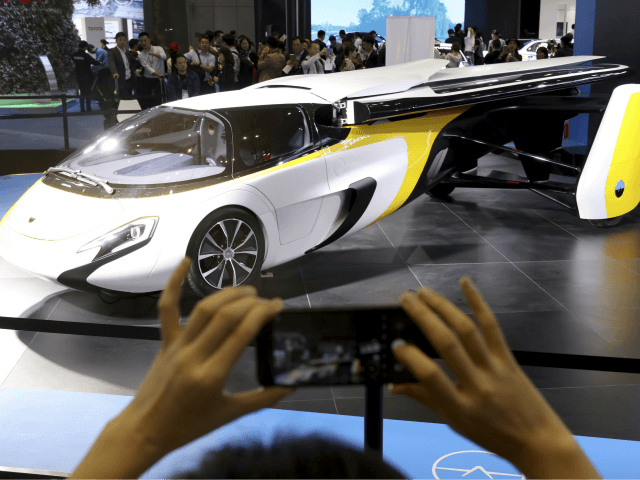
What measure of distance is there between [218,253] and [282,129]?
0.95 meters

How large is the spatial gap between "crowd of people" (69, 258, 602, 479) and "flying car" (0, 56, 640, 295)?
346cm

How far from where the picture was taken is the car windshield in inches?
174

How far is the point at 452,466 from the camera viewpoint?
2781 millimetres

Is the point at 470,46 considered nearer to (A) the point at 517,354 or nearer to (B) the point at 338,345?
(A) the point at 517,354

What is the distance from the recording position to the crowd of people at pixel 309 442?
67 centimetres

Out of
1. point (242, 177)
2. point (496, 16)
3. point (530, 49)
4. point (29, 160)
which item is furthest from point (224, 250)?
point (496, 16)

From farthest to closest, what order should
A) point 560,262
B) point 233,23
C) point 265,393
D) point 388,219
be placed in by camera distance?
point 233,23 < point 388,219 < point 560,262 < point 265,393

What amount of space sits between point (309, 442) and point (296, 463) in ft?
0.10

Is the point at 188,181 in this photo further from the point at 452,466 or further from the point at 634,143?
the point at 634,143

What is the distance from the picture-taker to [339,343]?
0.90m

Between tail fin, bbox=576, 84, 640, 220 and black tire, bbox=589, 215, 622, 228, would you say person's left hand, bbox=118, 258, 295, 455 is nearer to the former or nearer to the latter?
tail fin, bbox=576, 84, 640, 220

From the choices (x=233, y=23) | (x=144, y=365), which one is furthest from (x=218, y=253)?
(x=233, y=23)

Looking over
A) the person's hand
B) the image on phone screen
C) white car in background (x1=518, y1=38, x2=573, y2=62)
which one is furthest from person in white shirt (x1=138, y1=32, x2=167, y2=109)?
white car in background (x1=518, y1=38, x2=573, y2=62)

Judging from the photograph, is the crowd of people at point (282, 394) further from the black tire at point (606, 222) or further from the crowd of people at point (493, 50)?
the crowd of people at point (493, 50)
